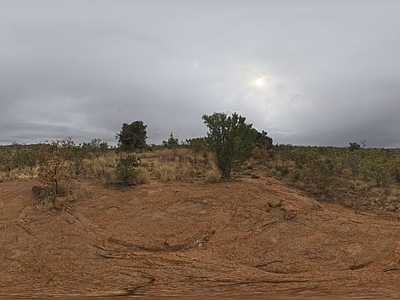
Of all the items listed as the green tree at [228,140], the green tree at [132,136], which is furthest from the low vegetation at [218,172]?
the green tree at [132,136]

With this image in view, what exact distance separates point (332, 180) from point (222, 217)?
8.21 meters

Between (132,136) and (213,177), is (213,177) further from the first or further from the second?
(132,136)

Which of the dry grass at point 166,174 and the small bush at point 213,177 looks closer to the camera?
the small bush at point 213,177

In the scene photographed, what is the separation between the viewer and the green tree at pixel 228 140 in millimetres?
14008

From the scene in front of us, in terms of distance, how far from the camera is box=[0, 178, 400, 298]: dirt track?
6.09m

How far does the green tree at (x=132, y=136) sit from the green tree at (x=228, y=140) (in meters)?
15.1

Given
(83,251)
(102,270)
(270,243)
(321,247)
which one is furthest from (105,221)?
(321,247)

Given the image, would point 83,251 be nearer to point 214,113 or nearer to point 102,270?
point 102,270

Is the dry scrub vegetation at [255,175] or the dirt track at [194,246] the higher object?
the dry scrub vegetation at [255,175]

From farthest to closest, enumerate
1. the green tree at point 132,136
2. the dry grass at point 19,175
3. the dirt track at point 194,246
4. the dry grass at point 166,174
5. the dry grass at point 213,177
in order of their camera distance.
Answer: the green tree at point 132,136
the dry grass at point 19,175
the dry grass at point 166,174
the dry grass at point 213,177
the dirt track at point 194,246

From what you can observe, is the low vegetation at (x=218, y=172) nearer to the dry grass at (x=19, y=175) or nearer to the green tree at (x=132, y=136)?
the dry grass at (x=19, y=175)

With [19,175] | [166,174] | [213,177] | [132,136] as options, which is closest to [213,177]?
[213,177]

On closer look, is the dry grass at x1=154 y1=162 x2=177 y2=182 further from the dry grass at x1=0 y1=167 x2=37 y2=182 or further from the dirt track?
the dry grass at x1=0 y1=167 x2=37 y2=182

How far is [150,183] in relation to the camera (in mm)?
13273
